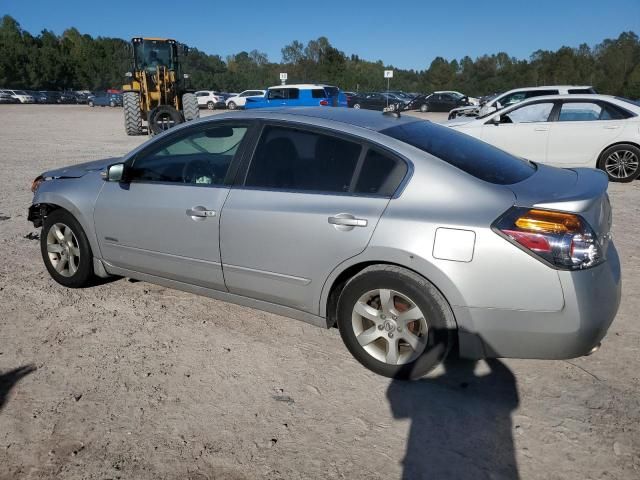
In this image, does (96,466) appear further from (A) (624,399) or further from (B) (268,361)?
(A) (624,399)

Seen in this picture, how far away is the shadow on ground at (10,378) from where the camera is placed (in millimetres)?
3090

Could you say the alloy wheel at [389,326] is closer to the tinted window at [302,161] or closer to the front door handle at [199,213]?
the tinted window at [302,161]

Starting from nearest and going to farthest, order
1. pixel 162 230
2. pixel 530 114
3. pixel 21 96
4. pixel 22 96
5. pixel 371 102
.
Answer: pixel 162 230 → pixel 530 114 → pixel 371 102 → pixel 21 96 → pixel 22 96

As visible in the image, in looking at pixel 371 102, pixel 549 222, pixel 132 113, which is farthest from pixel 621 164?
pixel 371 102

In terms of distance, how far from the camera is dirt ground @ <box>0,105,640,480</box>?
2.55 m

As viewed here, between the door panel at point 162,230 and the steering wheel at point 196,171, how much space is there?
0.37 feet

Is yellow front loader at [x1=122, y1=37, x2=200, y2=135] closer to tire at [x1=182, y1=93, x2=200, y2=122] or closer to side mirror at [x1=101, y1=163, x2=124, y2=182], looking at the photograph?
tire at [x1=182, y1=93, x2=200, y2=122]

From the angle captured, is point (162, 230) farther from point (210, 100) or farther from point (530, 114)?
point (210, 100)

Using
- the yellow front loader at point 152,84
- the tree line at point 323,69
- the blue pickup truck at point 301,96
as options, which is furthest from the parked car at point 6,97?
the yellow front loader at point 152,84

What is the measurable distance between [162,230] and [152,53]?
17.2 m

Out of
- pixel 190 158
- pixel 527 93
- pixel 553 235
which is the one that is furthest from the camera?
pixel 527 93

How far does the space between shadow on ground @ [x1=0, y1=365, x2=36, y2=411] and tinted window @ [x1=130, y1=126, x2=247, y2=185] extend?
1535mm

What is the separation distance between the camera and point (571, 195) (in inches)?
119

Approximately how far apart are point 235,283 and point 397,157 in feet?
4.53
